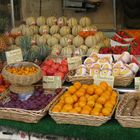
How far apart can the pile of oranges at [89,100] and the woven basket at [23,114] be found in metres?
0.09

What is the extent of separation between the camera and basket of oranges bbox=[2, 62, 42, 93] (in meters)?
2.47

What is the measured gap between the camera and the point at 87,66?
2934mm

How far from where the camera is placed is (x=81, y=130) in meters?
2.26

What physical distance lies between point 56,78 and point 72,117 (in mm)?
516

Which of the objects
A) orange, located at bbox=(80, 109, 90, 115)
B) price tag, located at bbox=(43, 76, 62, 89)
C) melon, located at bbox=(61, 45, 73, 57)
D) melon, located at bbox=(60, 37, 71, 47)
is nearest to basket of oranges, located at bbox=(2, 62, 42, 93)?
price tag, located at bbox=(43, 76, 62, 89)

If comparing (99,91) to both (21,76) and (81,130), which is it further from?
(21,76)

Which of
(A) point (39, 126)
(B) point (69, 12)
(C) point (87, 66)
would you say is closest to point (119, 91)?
(C) point (87, 66)

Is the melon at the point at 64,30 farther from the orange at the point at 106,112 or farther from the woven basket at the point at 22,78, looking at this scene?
the orange at the point at 106,112

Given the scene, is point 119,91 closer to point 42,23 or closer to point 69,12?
point 42,23

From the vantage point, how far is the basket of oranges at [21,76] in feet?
8.12

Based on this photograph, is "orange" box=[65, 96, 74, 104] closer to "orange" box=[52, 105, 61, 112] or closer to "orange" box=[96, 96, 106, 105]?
"orange" box=[52, 105, 61, 112]

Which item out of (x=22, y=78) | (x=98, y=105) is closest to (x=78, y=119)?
(x=98, y=105)

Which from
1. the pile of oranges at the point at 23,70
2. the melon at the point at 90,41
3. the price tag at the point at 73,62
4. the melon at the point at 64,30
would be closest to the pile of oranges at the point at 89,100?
the pile of oranges at the point at 23,70

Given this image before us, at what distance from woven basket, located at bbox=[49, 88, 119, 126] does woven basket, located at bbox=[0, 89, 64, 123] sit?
3.0 inches
